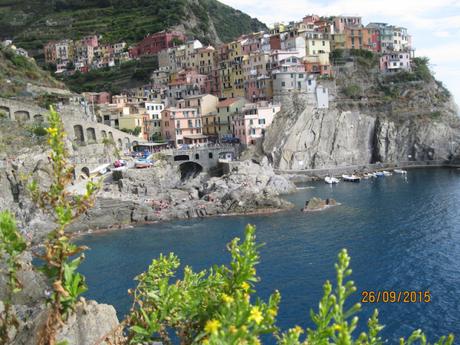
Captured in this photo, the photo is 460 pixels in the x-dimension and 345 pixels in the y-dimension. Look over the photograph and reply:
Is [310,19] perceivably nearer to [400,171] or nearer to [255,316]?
[400,171]

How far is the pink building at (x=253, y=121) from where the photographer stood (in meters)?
73.9

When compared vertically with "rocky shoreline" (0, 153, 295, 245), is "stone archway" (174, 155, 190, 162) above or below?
above

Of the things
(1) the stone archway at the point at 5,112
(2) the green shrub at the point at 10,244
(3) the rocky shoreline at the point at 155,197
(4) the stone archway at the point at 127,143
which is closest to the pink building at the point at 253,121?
(3) the rocky shoreline at the point at 155,197

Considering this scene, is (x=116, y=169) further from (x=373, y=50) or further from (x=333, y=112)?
(x=373, y=50)

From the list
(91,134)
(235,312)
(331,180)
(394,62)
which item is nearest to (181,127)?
(91,134)

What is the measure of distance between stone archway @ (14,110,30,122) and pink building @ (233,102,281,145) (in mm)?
29148

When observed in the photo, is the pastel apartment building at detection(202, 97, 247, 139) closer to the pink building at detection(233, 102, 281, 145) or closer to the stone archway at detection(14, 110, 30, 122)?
the pink building at detection(233, 102, 281, 145)

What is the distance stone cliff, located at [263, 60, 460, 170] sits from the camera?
74.8 m

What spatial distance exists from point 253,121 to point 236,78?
1347 centimetres

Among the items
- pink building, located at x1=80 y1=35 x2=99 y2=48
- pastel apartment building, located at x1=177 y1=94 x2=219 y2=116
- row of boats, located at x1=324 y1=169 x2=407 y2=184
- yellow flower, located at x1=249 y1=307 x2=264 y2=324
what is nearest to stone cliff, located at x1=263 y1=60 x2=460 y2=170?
row of boats, located at x1=324 y1=169 x2=407 y2=184

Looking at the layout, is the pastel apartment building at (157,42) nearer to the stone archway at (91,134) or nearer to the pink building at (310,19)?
the pink building at (310,19)

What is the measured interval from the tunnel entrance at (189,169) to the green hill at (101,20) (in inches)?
1978

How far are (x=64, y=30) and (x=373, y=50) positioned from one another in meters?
74.1

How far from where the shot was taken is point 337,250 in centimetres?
3725
